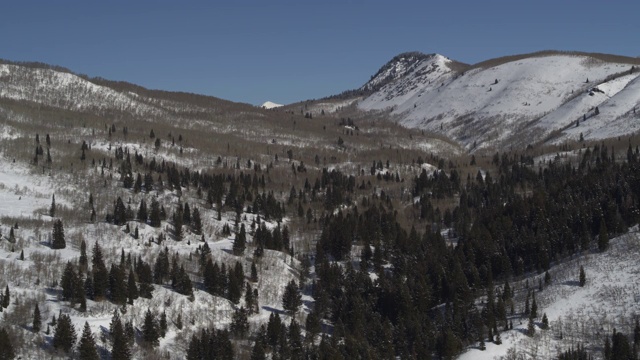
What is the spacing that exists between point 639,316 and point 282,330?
5180 cm

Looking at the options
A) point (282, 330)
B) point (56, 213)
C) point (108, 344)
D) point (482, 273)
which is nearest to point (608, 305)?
point (482, 273)

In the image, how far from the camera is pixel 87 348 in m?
82.6

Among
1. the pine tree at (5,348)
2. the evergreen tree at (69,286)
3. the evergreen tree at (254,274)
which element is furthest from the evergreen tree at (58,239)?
the pine tree at (5,348)

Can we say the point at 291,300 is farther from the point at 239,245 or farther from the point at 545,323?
the point at 545,323

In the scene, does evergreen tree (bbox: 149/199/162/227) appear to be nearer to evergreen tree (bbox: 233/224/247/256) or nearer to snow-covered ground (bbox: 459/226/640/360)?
evergreen tree (bbox: 233/224/247/256)

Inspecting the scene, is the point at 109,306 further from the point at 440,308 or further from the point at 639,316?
the point at 639,316

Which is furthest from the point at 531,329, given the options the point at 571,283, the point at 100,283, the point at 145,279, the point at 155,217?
the point at 155,217

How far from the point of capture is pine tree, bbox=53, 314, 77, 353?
84438mm

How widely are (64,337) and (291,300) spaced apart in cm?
4165

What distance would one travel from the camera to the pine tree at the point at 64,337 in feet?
277

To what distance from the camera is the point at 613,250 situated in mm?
114375

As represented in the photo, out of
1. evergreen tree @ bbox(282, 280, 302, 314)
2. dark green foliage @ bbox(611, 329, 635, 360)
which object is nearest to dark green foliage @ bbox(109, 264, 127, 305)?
evergreen tree @ bbox(282, 280, 302, 314)

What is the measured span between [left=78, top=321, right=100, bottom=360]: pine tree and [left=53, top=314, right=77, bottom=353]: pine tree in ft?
5.01

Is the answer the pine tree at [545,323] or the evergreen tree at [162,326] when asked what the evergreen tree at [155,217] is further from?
the pine tree at [545,323]
